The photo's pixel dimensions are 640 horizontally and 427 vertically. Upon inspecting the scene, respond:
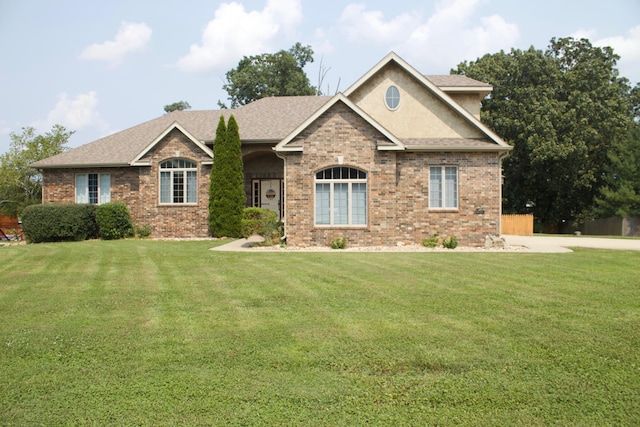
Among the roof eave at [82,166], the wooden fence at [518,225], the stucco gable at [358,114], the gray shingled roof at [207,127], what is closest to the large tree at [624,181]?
the wooden fence at [518,225]

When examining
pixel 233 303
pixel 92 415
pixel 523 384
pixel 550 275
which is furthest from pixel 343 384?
pixel 550 275

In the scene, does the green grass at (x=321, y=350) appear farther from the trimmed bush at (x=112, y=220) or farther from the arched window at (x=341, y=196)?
the trimmed bush at (x=112, y=220)

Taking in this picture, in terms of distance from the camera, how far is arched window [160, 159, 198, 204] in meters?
22.5

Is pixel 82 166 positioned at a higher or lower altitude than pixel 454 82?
lower

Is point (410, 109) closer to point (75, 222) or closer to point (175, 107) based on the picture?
point (75, 222)

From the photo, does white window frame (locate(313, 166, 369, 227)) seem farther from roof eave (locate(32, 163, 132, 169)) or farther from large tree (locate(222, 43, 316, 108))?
large tree (locate(222, 43, 316, 108))

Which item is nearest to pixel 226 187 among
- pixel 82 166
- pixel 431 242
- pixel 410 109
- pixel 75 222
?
pixel 75 222

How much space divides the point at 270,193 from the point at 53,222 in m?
8.97

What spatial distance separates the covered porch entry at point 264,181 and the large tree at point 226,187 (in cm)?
262

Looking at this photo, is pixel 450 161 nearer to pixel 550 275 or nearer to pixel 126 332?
pixel 550 275

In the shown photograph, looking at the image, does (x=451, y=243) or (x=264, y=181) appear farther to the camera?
(x=264, y=181)

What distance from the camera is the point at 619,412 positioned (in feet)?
14.7

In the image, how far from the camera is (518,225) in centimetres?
3228

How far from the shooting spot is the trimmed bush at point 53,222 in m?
20.8
